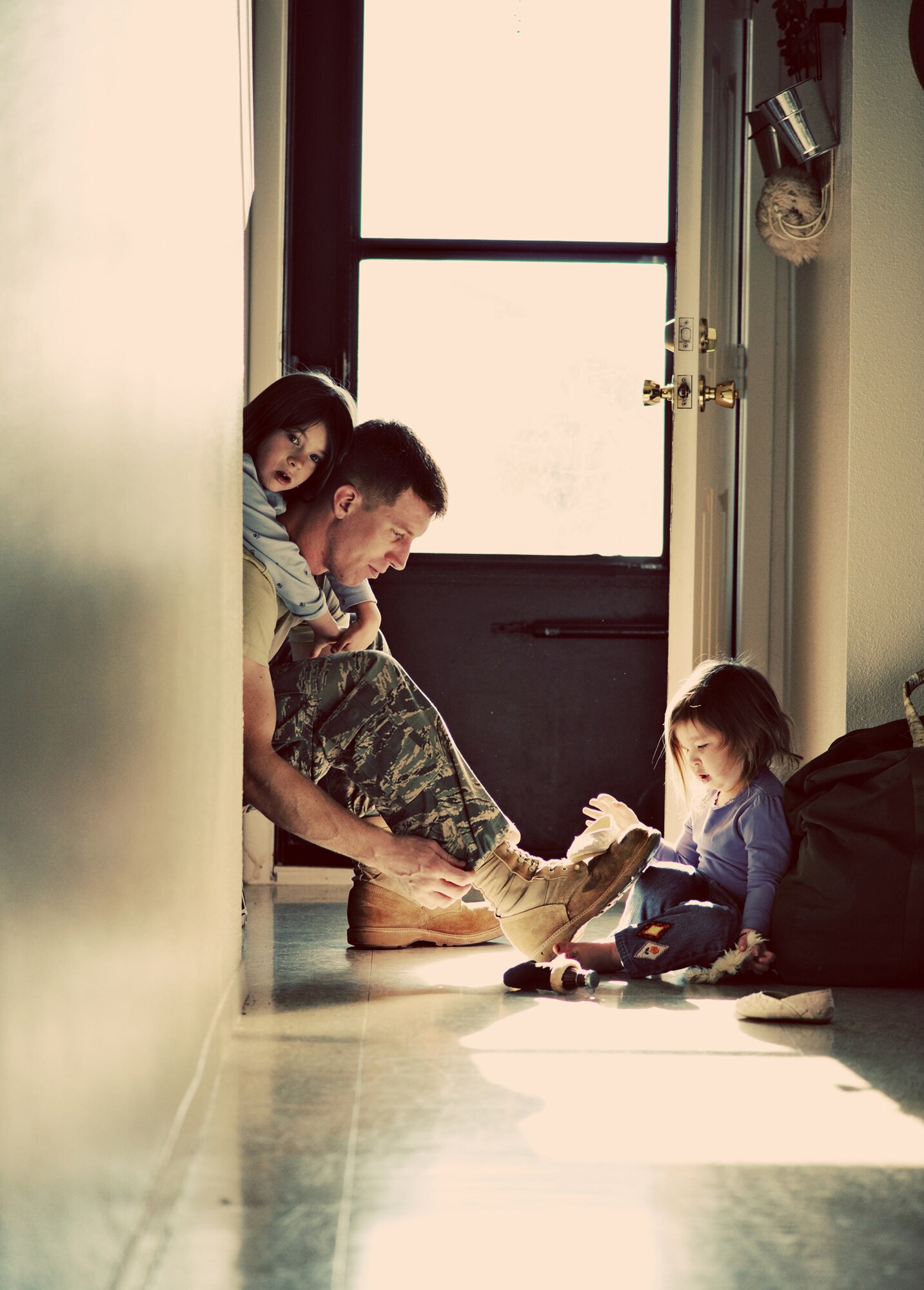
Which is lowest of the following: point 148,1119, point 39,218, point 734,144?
→ point 148,1119

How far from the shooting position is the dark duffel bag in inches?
79.3

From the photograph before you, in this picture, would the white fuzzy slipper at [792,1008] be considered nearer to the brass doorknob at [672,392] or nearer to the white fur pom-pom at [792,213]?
the brass doorknob at [672,392]

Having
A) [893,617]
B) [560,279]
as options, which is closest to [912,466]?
[893,617]

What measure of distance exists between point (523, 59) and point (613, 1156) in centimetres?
303

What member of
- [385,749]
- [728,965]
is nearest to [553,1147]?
[728,965]

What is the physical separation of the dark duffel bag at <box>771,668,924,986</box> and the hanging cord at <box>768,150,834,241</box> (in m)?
1.31

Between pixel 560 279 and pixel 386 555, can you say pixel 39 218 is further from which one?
pixel 560 279

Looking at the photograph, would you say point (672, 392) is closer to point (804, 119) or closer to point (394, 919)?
point (804, 119)

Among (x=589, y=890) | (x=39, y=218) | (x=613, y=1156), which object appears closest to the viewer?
(x=39, y=218)

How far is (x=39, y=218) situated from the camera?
1.97ft

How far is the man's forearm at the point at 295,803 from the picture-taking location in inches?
78.2

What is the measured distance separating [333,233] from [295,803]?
195 centimetres

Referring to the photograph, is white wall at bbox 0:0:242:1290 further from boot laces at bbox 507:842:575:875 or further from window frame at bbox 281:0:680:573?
window frame at bbox 281:0:680:573

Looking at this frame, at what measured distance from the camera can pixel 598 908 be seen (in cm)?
215
